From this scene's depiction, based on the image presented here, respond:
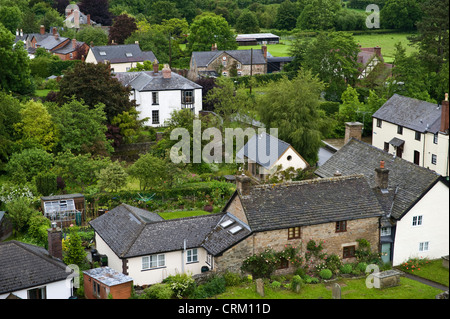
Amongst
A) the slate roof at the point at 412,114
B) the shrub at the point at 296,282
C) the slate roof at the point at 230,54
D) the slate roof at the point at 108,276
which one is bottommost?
the shrub at the point at 296,282

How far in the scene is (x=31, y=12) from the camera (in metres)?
122

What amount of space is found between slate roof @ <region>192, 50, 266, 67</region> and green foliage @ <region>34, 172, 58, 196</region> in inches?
1809

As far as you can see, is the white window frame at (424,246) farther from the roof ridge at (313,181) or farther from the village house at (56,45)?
the village house at (56,45)

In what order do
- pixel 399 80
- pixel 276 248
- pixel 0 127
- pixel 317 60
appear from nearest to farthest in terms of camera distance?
pixel 276 248 < pixel 0 127 < pixel 399 80 < pixel 317 60

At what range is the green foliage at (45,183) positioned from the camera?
46344 millimetres

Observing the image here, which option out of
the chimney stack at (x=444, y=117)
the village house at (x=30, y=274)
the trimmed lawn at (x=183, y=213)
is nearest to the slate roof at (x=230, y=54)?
the chimney stack at (x=444, y=117)

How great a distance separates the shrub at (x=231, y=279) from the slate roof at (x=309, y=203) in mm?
2662

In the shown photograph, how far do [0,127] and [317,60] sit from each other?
42.5m

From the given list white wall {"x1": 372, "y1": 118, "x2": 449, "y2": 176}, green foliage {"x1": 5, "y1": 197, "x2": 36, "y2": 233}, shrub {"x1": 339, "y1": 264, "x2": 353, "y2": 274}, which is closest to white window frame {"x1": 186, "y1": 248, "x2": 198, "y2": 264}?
shrub {"x1": 339, "y1": 264, "x2": 353, "y2": 274}

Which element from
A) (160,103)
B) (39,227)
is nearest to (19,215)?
(39,227)

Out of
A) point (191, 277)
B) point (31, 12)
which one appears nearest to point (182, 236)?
point (191, 277)

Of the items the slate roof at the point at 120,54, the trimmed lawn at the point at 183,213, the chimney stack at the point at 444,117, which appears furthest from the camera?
the slate roof at the point at 120,54

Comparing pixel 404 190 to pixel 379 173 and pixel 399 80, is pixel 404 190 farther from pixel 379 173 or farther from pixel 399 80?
pixel 399 80

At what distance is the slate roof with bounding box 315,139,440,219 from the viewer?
1412 inches
